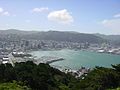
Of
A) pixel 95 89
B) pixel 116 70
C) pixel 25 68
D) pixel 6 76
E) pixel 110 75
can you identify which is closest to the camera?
pixel 95 89

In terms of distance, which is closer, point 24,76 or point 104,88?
point 104,88

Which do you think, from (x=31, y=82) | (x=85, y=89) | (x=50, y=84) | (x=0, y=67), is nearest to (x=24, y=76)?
(x=31, y=82)

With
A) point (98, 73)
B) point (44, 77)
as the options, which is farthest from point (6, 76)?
point (98, 73)

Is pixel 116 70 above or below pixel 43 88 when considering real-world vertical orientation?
above

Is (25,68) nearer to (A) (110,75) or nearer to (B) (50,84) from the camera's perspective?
(B) (50,84)

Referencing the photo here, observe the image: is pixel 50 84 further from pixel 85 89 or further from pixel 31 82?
pixel 85 89

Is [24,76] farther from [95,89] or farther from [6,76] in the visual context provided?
[95,89]

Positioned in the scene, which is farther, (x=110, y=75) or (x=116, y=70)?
(x=116, y=70)

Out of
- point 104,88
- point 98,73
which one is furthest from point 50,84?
point 104,88

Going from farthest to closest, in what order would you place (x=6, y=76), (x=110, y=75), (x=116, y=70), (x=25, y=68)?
(x=25, y=68) → (x=6, y=76) → (x=116, y=70) → (x=110, y=75)
